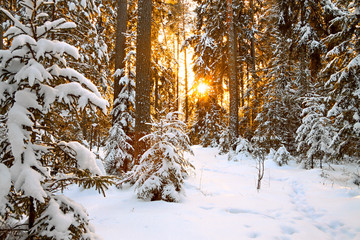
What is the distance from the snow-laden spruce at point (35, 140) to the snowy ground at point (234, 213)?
1.33 metres

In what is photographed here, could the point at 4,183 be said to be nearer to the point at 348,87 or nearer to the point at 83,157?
the point at 83,157

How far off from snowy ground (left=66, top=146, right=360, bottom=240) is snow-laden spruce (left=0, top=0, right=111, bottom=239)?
1.33 metres

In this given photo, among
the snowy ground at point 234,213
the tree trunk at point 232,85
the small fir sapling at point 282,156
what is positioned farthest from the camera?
the tree trunk at point 232,85

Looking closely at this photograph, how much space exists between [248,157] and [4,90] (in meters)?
10.3

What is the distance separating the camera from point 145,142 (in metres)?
5.59

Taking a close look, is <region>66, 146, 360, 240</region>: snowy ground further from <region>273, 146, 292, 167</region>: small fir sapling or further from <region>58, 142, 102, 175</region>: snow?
<region>273, 146, 292, 167</region>: small fir sapling

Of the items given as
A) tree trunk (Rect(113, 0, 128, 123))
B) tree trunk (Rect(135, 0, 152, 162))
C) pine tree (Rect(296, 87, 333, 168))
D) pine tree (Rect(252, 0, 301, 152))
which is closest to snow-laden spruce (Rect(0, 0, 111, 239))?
tree trunk (Rect(135, 0, 152, 162))

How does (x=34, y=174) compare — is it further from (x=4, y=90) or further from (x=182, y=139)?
(x=182, y=139)

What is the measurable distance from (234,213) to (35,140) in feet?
12.2

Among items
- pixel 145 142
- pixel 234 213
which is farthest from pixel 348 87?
pixel 145 142

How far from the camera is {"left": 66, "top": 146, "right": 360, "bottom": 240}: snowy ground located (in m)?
3.32

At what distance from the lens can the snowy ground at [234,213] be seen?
3320 mm

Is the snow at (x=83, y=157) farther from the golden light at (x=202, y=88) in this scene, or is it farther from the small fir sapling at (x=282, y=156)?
the golden light at (x=202, y=88)

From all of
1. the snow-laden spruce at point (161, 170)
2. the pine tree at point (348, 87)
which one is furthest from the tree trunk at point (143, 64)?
the pine tree at point (348, 87)
